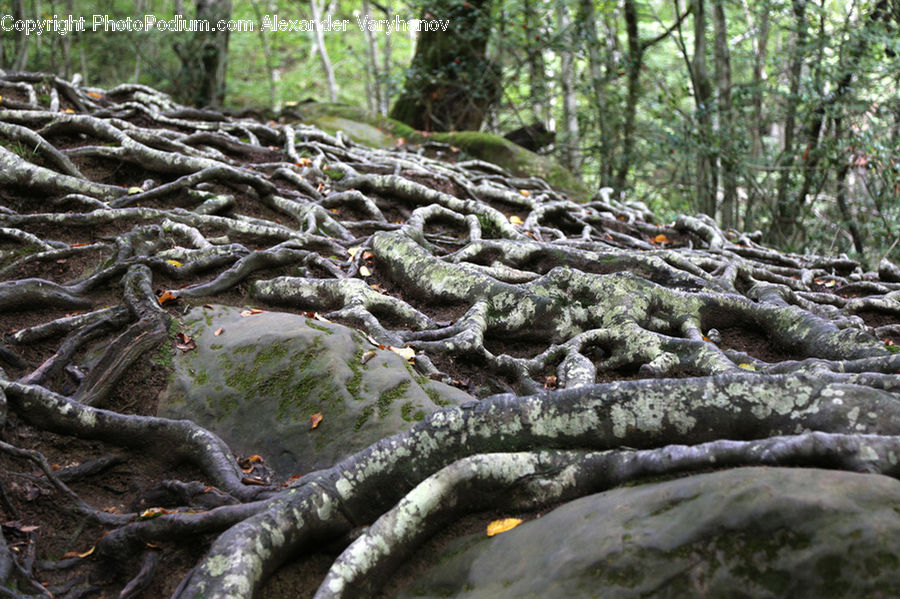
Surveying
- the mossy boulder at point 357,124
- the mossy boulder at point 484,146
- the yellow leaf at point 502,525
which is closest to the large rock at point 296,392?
the yellow leaf at point 502,525

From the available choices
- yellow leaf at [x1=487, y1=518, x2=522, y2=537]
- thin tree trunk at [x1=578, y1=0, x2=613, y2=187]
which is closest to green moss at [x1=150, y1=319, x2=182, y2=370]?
yellow leaf at [x1=487, y1=518, x2=522, y2=537]

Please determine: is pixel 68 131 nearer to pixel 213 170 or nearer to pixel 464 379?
pixel 213 170

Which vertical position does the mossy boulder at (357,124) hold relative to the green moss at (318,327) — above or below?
above

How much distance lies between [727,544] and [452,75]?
39.8ft

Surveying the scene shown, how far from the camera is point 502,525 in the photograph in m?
2.46

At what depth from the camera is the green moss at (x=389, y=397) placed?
3.35m

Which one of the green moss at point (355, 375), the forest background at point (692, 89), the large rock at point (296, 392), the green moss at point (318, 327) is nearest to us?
the large rock at point (296, 392)

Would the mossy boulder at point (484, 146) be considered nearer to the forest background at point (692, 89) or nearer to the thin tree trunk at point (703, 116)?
the forest background at point (692, 89)

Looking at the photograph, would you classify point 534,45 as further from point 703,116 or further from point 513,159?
point 703,116

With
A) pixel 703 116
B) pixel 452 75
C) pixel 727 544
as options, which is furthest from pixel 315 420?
pixel 452 75

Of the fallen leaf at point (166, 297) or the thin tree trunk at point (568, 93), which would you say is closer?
the fallen leaf at point (166, 297)

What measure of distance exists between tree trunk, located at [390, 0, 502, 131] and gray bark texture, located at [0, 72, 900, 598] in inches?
164

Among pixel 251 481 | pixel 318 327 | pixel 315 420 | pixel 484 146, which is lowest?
pixel 251 481

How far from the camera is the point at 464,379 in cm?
407
